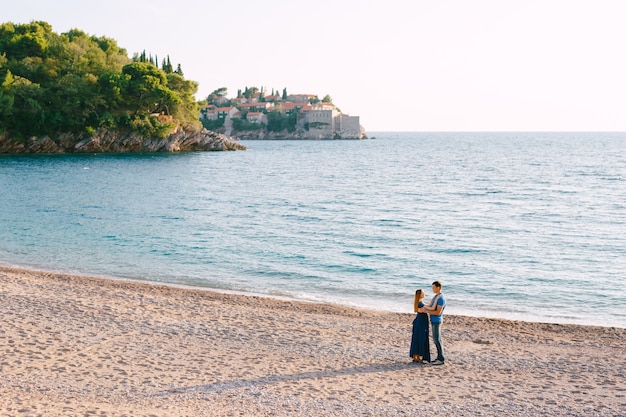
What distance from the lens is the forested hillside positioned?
326ft

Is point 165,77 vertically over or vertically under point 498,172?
over

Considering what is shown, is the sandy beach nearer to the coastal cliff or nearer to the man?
the man

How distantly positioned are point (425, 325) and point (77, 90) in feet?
328

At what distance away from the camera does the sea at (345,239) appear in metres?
22.3

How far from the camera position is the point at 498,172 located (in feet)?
277

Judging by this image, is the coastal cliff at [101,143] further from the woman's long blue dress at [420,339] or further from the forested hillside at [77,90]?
the woman's long blue dress at [420,339]

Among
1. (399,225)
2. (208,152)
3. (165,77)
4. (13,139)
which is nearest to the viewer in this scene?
(399,225)

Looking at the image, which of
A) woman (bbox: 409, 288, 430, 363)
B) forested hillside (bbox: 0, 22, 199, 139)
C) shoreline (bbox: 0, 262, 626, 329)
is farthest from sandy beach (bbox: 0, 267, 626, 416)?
forested hillside (bbox: 0, 22, 199, 139)

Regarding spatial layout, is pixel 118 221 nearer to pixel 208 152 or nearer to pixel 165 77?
pixel 165 77

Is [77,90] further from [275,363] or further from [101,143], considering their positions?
[275,363]

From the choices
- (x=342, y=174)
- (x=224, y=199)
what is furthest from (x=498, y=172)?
(x=224, y=199)

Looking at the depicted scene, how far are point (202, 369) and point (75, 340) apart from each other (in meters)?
3.74

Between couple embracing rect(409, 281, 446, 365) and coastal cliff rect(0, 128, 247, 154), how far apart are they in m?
99.8

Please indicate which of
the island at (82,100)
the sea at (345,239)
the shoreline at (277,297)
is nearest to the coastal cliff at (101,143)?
the island at (82,100)
